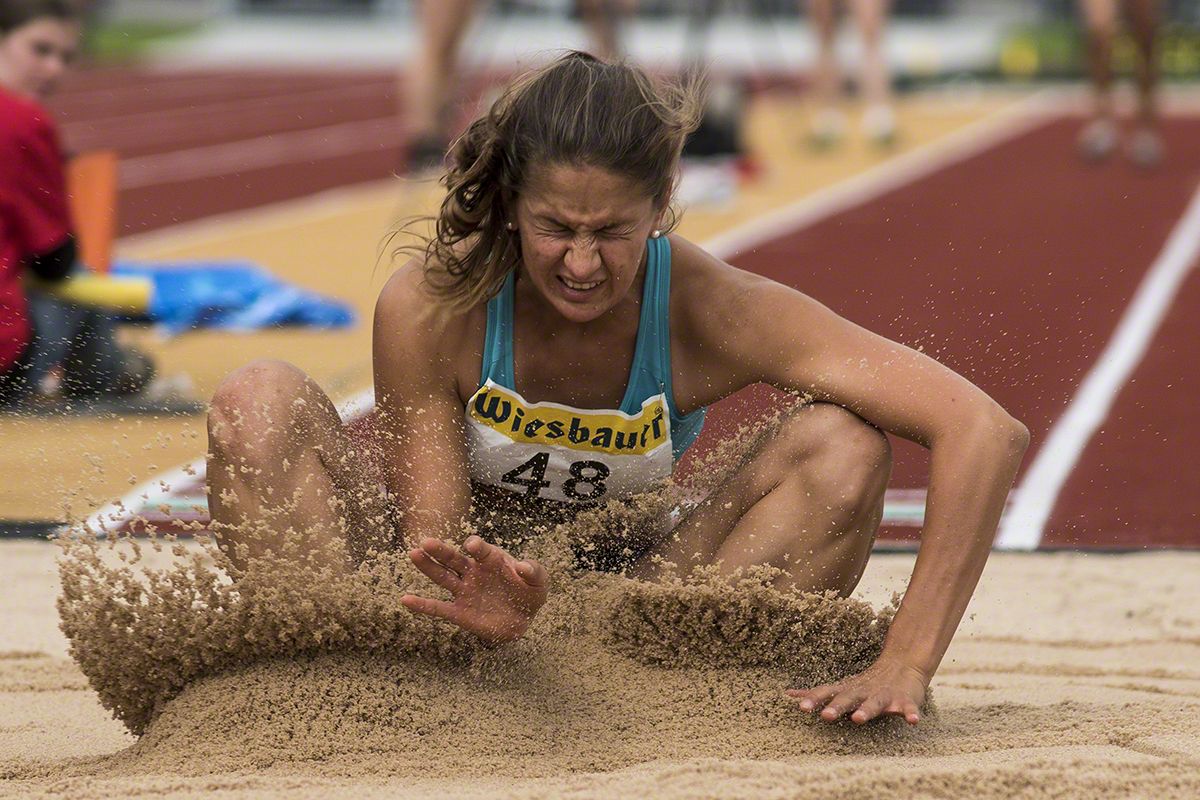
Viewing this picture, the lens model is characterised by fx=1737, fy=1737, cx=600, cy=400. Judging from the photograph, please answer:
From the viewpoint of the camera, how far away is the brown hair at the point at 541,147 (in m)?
2.78

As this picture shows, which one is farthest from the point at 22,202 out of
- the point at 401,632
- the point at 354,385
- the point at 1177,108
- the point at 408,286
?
the point at 1177,108

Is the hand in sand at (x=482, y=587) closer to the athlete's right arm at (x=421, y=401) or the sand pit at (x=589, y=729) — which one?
the sand pit at (x=589, y=729)

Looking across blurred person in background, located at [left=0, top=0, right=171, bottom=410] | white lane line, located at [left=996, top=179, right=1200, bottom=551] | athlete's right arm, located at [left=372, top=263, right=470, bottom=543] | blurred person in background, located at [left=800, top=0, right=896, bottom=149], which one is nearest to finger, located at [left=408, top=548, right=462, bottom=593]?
athlete's right arm, located at [left=372, top=263, right=470, bottom=543]

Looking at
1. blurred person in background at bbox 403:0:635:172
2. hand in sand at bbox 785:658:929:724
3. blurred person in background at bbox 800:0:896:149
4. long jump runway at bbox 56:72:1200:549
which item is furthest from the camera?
blurred person in background at bbox 800:0:896:149

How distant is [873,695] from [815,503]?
0.35m

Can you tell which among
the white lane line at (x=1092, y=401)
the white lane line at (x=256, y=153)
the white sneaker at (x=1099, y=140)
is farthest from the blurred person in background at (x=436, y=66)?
the white sneaker at (x=1099, y=140)

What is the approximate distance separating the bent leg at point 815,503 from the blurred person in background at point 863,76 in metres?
10.0

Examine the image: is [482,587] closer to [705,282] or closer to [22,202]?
[705,282]

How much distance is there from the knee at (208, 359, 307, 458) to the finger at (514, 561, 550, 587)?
20.3 inches

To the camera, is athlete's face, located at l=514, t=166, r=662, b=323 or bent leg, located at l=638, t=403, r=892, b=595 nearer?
athlete's face, located at l=514, t=166, r=662, b=323

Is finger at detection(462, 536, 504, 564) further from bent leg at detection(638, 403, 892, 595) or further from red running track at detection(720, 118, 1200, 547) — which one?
red running track at detection(720, 118, 1200, 547)

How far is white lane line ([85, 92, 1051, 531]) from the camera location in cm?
830

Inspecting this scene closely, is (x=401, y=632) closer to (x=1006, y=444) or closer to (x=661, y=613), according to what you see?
(x=661, y=613)

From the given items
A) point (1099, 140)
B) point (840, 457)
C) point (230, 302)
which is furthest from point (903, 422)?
point (1099, 140)
